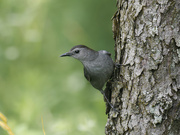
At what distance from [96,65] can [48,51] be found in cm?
273

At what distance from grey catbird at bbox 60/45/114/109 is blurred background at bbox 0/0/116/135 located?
1.39 metres

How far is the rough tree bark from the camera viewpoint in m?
2.81

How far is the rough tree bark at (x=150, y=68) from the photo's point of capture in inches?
111

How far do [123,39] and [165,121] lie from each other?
105cm

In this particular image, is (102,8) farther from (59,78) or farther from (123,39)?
(123,39)

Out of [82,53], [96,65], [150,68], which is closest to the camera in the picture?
[150,68]

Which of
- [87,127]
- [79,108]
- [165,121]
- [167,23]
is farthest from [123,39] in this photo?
[79,108]

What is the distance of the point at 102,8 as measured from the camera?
5629 mm

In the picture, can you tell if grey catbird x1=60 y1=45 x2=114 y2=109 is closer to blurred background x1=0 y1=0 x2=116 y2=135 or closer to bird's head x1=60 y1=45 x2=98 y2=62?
bird's head x1=60 y1=45 x2=98 y2=62

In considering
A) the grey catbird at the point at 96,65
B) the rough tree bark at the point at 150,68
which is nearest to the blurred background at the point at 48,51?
the grey catbird at the point at 96,65

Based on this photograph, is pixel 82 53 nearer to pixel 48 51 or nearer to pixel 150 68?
pixel 150 68

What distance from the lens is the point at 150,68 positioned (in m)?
2.91

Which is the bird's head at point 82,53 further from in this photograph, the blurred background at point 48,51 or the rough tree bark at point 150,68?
the blurred background at point 48,51

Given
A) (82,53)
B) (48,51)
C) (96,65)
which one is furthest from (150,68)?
(48,51)
